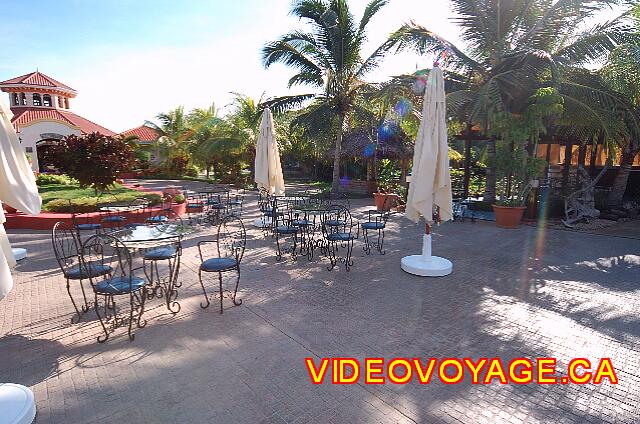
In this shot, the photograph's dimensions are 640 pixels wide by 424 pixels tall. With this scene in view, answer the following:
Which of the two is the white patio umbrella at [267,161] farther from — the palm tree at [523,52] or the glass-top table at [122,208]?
the palm tree at [523,52]

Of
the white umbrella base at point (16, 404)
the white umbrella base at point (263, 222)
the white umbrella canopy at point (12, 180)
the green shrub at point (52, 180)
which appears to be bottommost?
the white umbrella base at point (16, 404)

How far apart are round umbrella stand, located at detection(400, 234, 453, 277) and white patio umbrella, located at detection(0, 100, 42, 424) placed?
541 cm

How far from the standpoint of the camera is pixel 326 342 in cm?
414

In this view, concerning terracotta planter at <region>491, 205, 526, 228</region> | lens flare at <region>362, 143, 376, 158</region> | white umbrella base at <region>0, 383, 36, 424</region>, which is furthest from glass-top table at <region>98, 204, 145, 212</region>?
lens flare at <region>362, 143, 376, 158</region>

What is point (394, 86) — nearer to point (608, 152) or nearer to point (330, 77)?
point (330, 77)

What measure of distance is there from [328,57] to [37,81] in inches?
1153

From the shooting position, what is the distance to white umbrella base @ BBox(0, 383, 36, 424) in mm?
2730

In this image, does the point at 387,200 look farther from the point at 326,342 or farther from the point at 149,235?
the point at 326,342

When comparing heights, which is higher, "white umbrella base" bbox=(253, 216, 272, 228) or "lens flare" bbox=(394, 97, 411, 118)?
"lens flare" bbox=(394, 97, 411, 118)

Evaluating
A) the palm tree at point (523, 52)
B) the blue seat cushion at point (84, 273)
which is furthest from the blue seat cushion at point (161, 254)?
the palm tree at point (523, 52)

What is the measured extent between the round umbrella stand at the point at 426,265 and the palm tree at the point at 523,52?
560 centimetres

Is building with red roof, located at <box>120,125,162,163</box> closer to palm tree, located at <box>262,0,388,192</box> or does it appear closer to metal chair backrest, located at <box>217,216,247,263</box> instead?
palm tree, located at <box>262,0,388,192</box>

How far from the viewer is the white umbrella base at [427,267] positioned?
639 centimetres

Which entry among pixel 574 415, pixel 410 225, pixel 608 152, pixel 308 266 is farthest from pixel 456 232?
pixel 574 415
